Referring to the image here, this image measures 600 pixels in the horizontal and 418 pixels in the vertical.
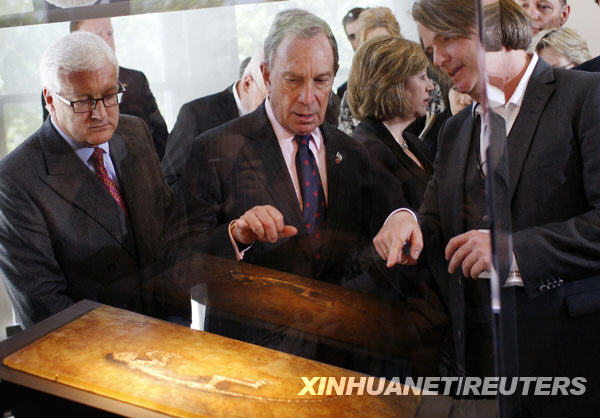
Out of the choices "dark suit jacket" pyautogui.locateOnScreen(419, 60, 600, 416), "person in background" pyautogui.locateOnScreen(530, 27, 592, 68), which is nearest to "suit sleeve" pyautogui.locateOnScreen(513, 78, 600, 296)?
"dark suit jacket" pyautogui.locateOnScreen(419, 60, 600, 416)

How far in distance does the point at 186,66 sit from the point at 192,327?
0.64 m

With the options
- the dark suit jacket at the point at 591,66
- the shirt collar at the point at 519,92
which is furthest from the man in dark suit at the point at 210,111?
the dark suit jacket at the point at 591,66

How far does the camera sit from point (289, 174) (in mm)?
1463

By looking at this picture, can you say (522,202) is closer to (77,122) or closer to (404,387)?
(404,387)

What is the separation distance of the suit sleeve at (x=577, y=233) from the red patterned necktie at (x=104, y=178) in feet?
3.10

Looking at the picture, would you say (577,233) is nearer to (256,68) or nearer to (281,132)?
(281,132)

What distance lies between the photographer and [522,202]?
1406 mm

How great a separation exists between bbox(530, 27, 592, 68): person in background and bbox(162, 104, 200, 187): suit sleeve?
0.83 metres

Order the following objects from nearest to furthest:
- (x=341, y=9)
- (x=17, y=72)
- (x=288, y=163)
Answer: (x=341, y=9)
(x=288, y=163)
(x=17, y=72)

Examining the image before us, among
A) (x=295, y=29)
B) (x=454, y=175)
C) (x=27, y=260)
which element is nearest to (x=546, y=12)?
(x=454, y=175)

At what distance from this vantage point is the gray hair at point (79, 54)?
1.52 meters

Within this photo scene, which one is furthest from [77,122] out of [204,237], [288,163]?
[288,163]

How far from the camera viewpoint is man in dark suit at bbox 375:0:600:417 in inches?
51.7

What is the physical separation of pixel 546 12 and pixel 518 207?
50 cm
